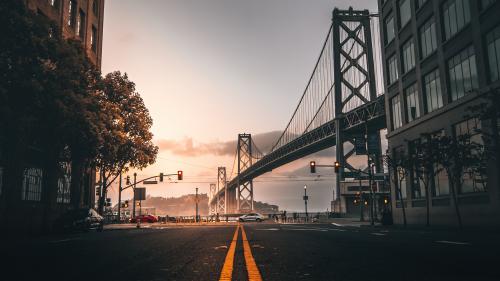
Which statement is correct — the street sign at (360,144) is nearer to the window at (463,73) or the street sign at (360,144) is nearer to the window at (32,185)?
the window at (463,73)

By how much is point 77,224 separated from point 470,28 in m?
25.0

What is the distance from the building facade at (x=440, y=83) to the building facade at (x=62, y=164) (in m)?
22.7

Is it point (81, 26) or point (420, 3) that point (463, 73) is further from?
point (81, 26)

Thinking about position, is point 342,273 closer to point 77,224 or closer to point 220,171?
point 77,224

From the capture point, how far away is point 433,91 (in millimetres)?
31203

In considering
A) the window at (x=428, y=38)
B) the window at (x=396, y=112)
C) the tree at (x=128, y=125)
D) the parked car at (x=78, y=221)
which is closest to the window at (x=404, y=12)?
the window at (x=428, y=38)

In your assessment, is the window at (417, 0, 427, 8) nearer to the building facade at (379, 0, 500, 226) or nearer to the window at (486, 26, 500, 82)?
the building facade at (379, 0, 500, 226)

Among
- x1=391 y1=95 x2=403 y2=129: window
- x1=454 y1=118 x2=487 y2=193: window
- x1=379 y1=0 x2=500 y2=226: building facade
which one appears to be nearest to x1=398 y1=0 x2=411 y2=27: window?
x1=379 y1=0 x2=500 y2=226: building facade

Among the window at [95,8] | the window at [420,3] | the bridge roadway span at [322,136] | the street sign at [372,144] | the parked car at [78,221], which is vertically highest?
the window at [95,8]

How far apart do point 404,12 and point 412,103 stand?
25.7 feet

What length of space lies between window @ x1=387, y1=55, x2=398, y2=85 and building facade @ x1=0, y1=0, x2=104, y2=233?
968 inches

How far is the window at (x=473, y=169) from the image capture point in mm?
24480

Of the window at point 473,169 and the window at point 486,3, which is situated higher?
the window at point 486,3

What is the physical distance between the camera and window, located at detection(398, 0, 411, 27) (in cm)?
3544
